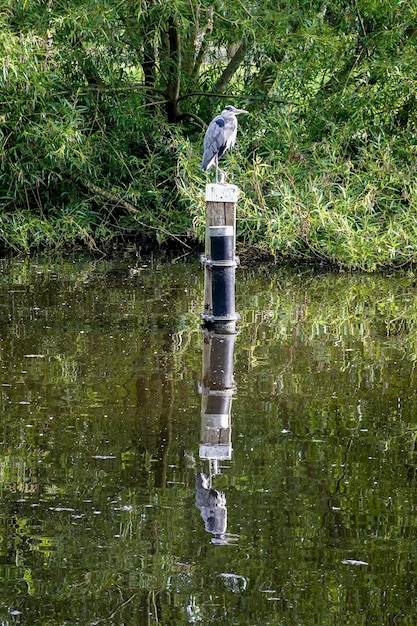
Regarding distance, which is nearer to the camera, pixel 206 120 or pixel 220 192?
pixel 220 192

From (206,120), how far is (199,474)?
8.90m

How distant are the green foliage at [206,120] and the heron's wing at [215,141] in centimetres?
190

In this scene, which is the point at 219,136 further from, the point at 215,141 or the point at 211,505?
the point at 211,505

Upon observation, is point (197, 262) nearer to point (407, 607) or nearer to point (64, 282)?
point (64, 282)

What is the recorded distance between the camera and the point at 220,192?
8016 millimetres

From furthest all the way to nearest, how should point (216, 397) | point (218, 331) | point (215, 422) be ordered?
point (218, 331), point (216, 397), point (215, 422)

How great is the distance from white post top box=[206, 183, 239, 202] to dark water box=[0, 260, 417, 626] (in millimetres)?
946

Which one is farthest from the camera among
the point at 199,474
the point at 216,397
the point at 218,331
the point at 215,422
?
the point at 218,331

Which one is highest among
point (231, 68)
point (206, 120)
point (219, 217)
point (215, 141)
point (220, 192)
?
point (231, 68)

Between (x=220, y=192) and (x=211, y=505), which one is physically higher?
(x=220, y=192)

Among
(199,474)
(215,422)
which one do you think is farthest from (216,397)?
(199,474)

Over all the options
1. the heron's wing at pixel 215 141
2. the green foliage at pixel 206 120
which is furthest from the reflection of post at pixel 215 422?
the green foliage at pixel 206 120

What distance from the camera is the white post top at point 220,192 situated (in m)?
7.99

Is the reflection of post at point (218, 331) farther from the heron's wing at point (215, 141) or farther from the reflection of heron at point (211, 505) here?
the heron's wing at point (215, 141)
